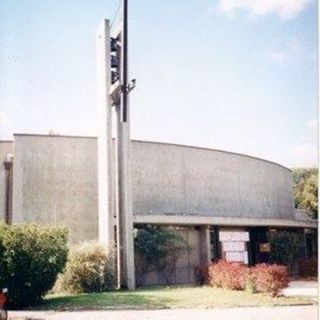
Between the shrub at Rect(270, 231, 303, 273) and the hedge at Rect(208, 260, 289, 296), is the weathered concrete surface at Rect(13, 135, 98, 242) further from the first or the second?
the shrub at Rect(270, 231, 303, 273)

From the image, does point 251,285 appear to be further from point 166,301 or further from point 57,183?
point 57,183

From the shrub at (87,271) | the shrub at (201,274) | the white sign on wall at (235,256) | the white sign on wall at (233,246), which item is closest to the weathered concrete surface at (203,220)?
the white sign on wall at (233,246)

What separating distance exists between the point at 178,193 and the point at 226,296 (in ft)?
30.5

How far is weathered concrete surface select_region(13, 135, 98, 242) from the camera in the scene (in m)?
21.6

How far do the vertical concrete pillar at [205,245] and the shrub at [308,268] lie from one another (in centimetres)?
675

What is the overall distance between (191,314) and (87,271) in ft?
22.8

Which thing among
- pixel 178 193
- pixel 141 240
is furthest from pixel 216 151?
pixel 141 240

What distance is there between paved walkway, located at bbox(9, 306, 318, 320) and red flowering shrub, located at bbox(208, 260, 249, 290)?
13.9 feet

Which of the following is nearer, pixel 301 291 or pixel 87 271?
pixel 301 291

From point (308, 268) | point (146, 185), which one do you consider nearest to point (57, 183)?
point (146, 185)

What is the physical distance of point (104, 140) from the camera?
20.8 meters

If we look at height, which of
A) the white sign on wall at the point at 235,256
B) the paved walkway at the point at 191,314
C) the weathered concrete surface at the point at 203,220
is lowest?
the paved walkway at the point at 191,314

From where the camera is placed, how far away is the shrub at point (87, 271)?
59.5ft

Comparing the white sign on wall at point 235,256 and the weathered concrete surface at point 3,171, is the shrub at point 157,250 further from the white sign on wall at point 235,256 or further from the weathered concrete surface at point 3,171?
the weathered concrete surface at point 3,171
